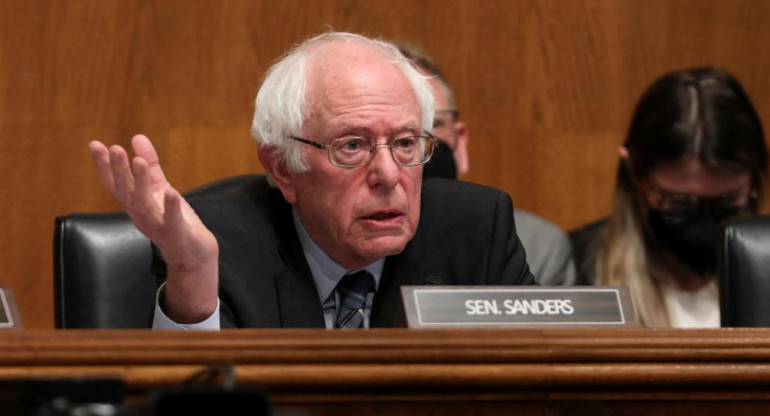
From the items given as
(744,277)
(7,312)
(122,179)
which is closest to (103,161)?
(122,179)

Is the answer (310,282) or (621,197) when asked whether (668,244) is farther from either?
(310,282)

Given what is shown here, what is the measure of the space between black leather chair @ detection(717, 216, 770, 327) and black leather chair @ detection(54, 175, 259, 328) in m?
1.05

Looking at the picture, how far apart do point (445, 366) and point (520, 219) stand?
175 centimetres

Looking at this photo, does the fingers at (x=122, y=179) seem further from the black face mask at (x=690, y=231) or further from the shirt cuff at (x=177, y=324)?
the black face mask at (x=690, y=231)

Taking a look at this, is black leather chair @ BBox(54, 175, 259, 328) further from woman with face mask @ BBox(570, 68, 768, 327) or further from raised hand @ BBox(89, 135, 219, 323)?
woman with face mask @ BBox(570, 68, 768, 327)

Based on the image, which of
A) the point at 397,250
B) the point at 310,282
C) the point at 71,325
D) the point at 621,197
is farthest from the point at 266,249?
the point at 621,197

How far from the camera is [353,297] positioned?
2.17 metres

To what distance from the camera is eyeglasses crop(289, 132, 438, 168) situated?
84.7 inches

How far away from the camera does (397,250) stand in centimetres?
210

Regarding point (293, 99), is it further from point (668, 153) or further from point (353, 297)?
point (668, 153)

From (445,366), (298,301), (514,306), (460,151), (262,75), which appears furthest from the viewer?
(262,75)

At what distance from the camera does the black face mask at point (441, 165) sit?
301 centimetres

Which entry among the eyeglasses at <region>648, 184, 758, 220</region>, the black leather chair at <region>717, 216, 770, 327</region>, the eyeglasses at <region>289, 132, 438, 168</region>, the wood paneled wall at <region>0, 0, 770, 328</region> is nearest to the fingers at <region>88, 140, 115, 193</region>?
the eyeglasses at <region>289, 132, 438, 168</region>

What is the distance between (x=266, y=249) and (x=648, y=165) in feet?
3.57
